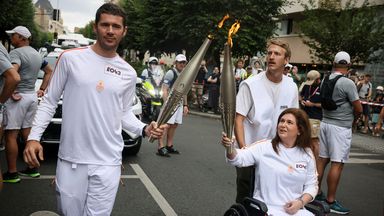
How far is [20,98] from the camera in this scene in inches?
229

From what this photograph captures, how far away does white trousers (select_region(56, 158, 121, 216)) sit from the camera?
3.03 meters

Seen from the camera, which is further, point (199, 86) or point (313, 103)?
point (199, 86)

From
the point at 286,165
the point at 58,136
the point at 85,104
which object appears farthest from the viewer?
the point at 58,136

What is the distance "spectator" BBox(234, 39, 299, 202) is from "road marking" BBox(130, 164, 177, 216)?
1.56m

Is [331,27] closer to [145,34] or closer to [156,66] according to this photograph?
[156,66]

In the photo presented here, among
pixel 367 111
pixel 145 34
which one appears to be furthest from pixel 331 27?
pixel 145 34

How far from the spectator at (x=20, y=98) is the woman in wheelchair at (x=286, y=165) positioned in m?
3.47

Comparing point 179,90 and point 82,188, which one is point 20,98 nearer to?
point 82,188

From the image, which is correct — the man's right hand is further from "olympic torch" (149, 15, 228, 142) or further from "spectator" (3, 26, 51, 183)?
"spectator" (3, 26, 51, 183)

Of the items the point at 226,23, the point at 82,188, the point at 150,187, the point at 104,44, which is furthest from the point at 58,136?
the point at 226,23

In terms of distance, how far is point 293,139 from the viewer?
12.4 ft

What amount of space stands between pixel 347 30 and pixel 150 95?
10.8 metres

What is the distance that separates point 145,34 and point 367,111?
1761 centimetres

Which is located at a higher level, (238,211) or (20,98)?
(20,98)
